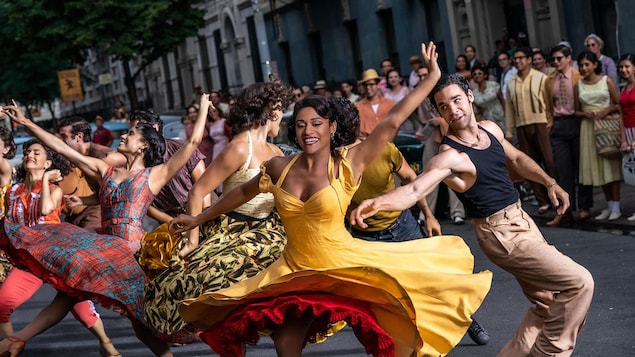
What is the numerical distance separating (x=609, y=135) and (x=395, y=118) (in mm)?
8044

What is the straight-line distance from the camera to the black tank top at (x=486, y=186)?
6.56 meters

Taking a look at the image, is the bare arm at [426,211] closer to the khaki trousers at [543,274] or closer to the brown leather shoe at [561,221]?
the khaki trousers at [543,274]

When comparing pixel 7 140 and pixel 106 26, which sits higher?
pixel 106 26

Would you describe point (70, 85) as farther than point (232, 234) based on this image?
Yes

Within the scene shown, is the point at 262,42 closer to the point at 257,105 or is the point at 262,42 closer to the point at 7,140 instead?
the point at 7,140

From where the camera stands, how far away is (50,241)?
831 centimetres

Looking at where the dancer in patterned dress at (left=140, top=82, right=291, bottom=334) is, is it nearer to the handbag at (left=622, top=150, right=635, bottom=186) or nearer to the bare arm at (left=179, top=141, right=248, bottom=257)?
the bare arm at (left=179, top=141, right=248, bottom=257)

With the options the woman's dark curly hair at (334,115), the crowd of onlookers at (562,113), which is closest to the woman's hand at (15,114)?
the woman's dark curly hair at (334,115)

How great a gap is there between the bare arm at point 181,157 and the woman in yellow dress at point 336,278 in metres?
1.29

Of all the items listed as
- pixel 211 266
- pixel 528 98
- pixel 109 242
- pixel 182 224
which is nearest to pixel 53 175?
pixel 109 242

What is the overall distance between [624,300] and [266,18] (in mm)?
35530

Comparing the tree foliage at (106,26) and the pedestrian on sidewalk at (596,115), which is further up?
the tree foliage at (106,26)

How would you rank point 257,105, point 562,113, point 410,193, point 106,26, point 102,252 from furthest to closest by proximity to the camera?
point 106,26 → point 562,113 → point 102,252 → point 257,105 → point 410,193

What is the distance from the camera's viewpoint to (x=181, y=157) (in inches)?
308
